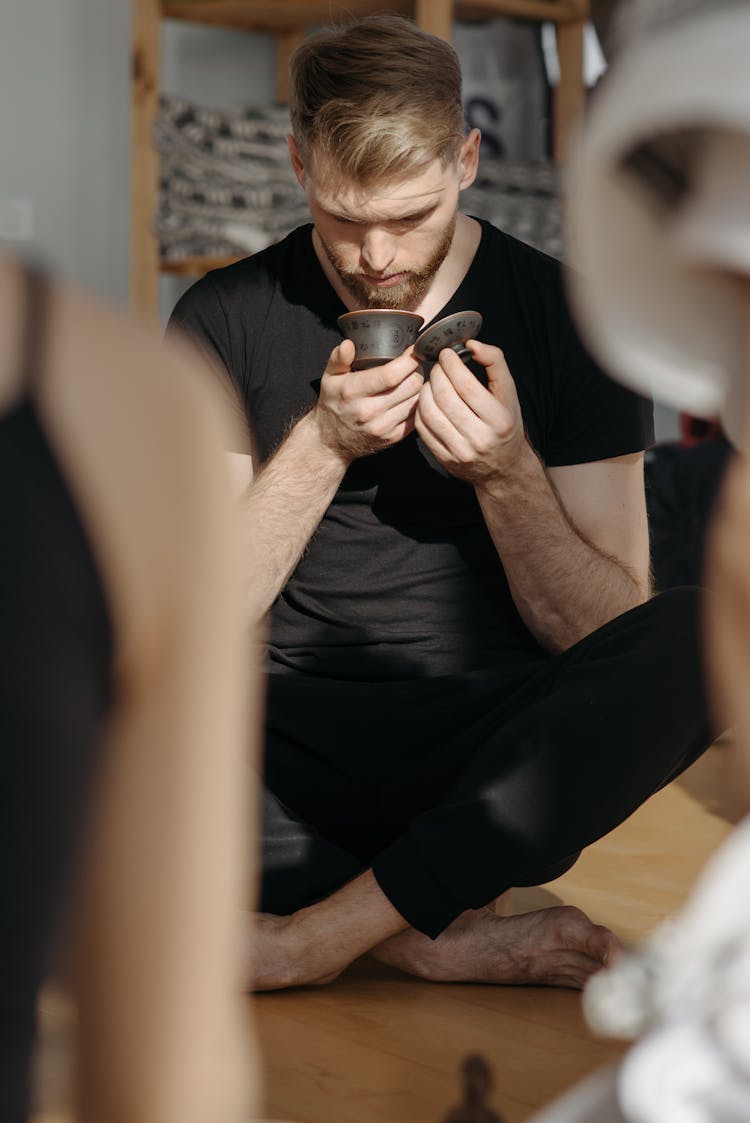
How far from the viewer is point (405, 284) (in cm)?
186

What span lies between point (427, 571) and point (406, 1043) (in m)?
0.59

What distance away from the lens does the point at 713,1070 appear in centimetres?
54

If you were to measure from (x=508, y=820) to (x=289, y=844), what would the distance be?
264 mm

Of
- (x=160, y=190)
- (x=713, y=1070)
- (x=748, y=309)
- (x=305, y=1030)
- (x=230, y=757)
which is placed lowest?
(x=305, y=1030)

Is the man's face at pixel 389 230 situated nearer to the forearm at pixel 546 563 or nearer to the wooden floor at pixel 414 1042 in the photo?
the forearm at pixel 546 563

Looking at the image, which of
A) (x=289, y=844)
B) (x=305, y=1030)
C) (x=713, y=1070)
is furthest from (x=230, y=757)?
(x=289, y=844)

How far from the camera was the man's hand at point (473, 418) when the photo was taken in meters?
1.72

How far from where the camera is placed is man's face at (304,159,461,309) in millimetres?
1831

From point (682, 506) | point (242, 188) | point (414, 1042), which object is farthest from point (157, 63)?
point (414, 1042)

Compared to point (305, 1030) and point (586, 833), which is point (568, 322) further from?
point (305, 1030)

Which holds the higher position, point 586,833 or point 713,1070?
point 713,1070

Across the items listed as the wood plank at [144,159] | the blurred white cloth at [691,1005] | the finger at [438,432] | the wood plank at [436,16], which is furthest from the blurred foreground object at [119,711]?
the wood plank at [144,159]

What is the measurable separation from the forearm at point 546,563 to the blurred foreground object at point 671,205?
3.59ft

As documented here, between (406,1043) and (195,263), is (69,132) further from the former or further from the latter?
(406,1043)
